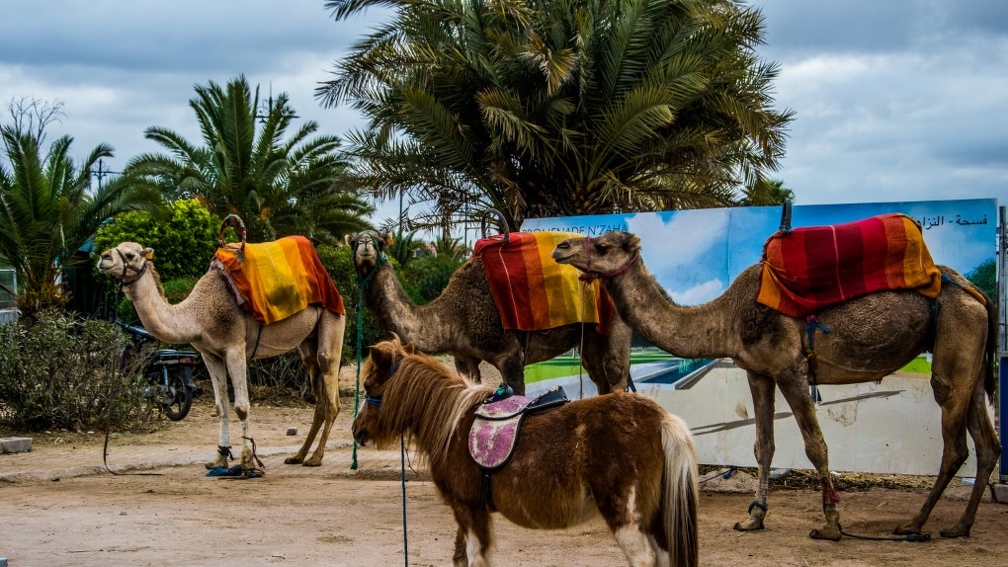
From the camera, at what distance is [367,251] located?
386 inches

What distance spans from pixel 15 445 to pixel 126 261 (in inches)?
146

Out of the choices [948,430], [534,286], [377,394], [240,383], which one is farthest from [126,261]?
[948,430]

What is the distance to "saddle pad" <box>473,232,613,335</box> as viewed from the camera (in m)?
9.44

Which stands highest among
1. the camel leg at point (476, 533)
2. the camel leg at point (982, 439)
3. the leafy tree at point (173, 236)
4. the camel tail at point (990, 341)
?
Answer: the leafy tree at point (173, 236)

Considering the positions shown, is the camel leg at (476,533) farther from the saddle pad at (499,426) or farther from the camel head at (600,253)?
the camel head at (600,253)

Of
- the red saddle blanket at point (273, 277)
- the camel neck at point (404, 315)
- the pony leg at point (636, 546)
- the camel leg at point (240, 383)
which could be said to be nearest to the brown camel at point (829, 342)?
the camel neck at point (404, 315)

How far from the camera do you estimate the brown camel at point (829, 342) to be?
7785mm

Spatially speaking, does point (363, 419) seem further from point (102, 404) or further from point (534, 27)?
point (534, 27)

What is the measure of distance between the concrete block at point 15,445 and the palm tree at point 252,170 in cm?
1163

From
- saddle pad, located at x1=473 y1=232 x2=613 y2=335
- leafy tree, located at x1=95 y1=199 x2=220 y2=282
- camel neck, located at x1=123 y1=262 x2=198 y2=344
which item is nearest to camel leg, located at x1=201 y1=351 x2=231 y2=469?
camel neck, located at x1=123 y1=262 x2=198 y2=344

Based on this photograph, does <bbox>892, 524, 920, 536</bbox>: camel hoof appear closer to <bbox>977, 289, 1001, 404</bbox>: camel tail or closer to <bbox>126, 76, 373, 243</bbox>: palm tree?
<bbox>977, 289, 1001, 404</bbox>: camel tail

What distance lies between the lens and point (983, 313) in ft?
25.5

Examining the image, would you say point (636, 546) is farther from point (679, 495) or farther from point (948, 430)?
point (948, 430)

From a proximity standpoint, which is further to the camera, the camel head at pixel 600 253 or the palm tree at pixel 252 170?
the palm tree at pixel 252 170
